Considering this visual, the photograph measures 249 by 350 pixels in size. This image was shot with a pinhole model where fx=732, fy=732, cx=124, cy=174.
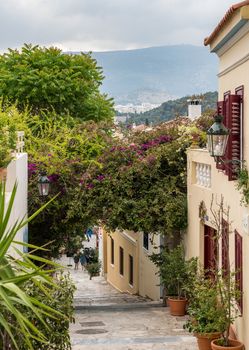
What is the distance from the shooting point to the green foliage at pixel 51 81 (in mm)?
30609

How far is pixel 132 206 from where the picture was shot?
18391 mm

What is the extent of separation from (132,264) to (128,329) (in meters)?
12.4

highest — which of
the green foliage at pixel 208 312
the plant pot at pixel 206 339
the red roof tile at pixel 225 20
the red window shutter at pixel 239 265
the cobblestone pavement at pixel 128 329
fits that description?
the red roof tile at pixel 225 20

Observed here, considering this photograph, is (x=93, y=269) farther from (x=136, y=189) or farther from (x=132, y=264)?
(x=136, y=189)

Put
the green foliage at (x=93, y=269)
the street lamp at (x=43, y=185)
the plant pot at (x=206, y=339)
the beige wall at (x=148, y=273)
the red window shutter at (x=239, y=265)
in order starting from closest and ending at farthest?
the red window shutter at (x=239, y=265) < the plant pot at (x=206, y=339) < the street lamp at (x=43, y=185) < the beige wall at (x=148, y=273) < the green foliage at (x=93, y=269)

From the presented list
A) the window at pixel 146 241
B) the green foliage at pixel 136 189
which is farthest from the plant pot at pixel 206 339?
the window at pixel 146 241

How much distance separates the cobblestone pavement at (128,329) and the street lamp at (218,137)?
3.41 meters

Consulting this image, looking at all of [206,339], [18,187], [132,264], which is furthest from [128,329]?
[132,264]

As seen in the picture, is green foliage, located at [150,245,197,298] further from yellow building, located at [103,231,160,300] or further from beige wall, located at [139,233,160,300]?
beige wall, located at [139,233,160,300]

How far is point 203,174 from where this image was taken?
16.0 meters

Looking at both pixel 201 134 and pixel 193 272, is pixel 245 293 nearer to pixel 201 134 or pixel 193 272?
pixel 193 272

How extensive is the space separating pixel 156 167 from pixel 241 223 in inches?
284

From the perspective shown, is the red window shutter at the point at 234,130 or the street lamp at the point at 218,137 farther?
the red window shutter at the point at 234,130

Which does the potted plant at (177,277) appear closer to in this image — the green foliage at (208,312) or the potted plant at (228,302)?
the green foliage at (208,312)
